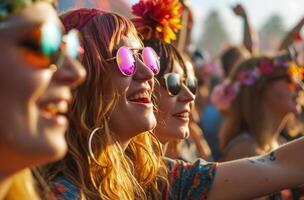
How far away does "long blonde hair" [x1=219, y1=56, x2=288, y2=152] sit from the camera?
4.52 m

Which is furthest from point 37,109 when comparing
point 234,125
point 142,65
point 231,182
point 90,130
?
point 234,125

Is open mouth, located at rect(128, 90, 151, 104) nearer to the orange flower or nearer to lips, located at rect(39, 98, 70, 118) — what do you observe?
lips, located at rect(39, 98, 70, 118)

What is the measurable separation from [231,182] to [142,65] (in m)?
A: 0.61

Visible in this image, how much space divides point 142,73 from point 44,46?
112 centimetres

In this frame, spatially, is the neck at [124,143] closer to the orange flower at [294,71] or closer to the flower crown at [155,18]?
the flower crown at [155,18]

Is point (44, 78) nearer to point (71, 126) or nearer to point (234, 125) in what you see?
point (71, 126)

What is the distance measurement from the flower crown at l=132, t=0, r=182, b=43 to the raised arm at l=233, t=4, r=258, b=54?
3.26 m

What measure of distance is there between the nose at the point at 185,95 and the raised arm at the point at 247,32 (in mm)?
3333

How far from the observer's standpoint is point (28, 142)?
4.71ft

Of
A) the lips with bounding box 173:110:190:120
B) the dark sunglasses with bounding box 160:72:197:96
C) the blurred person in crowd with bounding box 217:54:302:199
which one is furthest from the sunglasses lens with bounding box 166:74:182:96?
the blurred person in crowd with bounding box 217:54:302:199

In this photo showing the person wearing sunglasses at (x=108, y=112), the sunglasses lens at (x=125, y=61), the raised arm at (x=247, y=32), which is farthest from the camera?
the raised arm at (x=247, y=32)

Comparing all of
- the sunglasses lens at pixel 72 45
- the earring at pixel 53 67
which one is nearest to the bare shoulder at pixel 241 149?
the sunglasses lens at pixel 72 45

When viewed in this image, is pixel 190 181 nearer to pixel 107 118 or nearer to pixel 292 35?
pixel 107 118

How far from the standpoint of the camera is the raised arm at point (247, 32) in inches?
252
